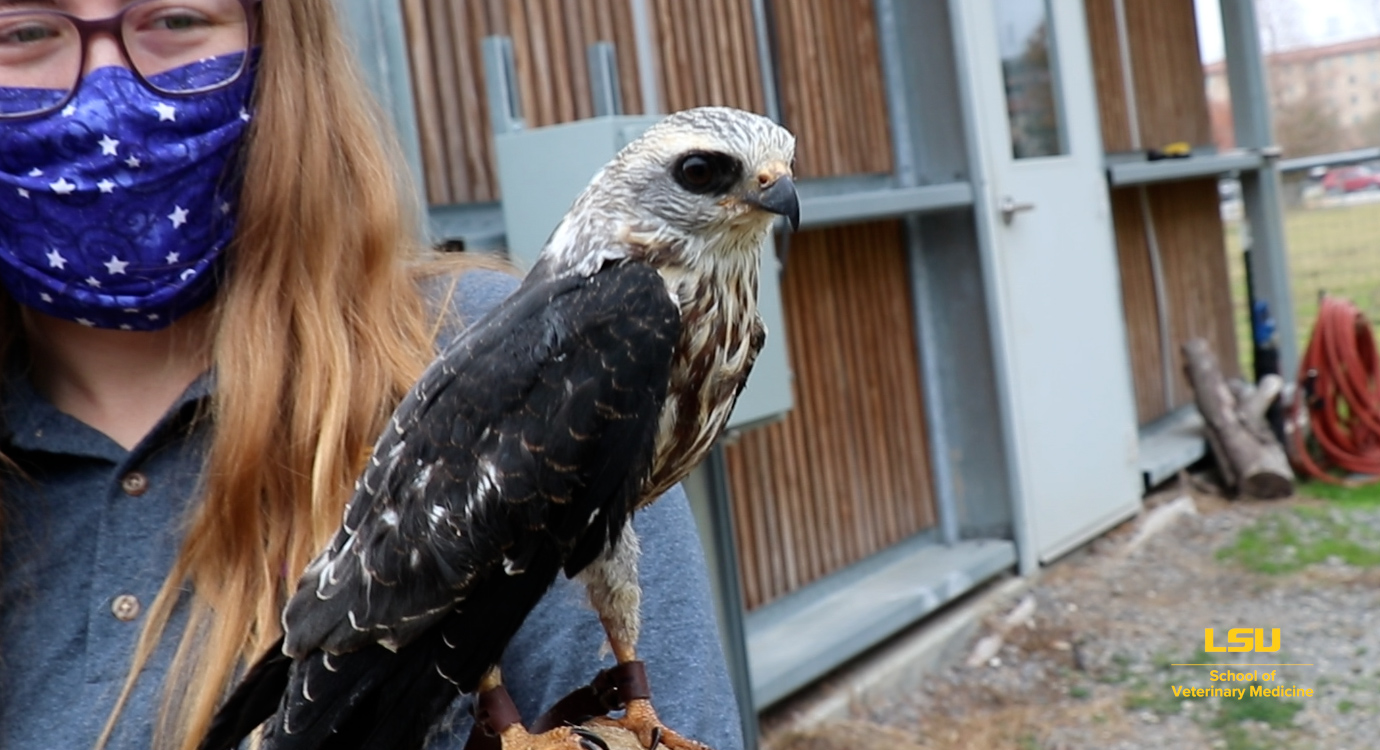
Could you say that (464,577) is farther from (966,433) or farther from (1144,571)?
(1144,571)

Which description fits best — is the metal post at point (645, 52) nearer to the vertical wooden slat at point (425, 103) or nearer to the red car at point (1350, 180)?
A: the vertical wooden slat at point (425, 103)

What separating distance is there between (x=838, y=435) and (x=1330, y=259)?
7.33 m

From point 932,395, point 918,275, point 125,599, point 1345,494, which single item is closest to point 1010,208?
A: point 918,275

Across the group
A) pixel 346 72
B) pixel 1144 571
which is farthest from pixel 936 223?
pixel 346 72

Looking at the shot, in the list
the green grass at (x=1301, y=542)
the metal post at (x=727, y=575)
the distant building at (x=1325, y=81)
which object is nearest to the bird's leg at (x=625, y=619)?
the metal post at (x=727, y=575)

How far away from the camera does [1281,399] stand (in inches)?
316

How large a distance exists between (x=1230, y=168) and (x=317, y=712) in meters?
8.57

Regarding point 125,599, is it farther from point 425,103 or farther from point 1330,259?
point 1330,259

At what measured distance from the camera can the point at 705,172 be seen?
1.42 metres

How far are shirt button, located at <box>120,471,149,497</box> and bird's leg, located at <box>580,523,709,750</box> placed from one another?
741mm

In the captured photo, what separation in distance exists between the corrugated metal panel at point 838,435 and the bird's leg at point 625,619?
10.8ft

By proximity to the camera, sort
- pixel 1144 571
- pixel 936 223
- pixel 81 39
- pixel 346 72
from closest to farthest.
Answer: pixel 81 39 < pixel 346 72 < pixel 936 223 < pixel 1144 571

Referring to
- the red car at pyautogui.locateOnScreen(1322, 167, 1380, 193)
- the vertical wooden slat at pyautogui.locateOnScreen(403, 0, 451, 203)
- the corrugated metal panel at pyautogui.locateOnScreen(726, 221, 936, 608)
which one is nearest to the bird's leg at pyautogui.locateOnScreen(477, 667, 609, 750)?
the vertical wooden slat at pyautogui.locateOnScreen(403, 0, 451, 203)

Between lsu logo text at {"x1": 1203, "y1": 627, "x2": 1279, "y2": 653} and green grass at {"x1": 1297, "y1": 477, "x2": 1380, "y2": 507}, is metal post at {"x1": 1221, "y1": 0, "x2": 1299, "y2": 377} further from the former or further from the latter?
lsu logo text at {"x1": 1203, "y1": 627, "x2": 1279, "y2": 653}
